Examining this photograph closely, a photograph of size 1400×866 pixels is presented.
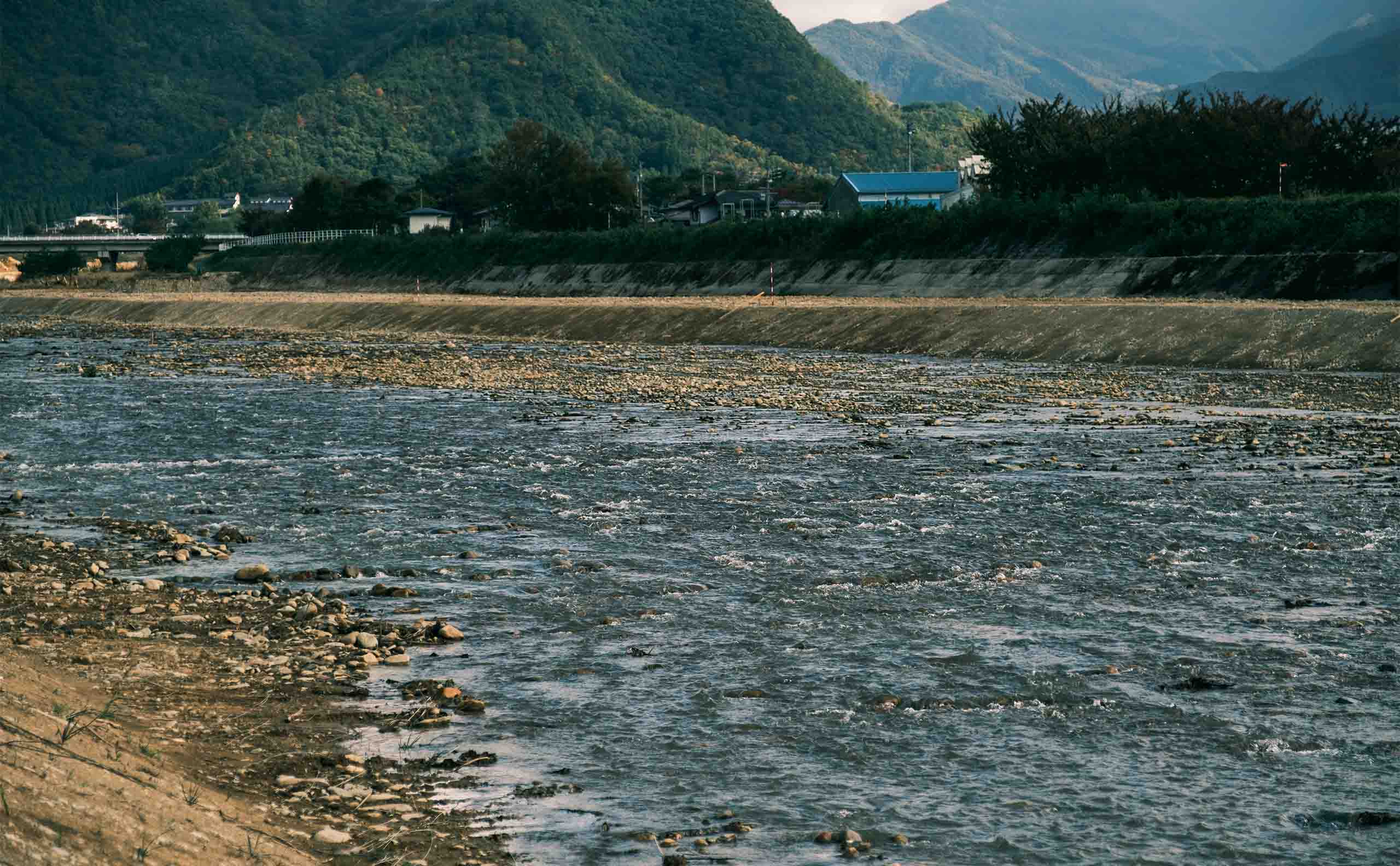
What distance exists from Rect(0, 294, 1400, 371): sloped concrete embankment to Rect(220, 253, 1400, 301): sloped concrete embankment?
20.6 ft

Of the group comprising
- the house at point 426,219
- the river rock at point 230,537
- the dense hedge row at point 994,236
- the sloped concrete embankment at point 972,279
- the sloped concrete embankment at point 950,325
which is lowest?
the river rock at point 230,537

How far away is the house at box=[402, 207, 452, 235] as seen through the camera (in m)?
165

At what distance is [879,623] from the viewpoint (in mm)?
12875

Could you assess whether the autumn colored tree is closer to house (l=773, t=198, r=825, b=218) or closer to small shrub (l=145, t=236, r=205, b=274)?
house (l=773, t=198, r=825, b=218)

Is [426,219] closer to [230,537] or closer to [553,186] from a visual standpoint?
[553,186]

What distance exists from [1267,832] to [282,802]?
5438 millimetres

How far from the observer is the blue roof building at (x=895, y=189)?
158 m

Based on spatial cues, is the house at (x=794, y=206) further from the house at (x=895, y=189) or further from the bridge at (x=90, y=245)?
the bridge at (x=90, y=245)

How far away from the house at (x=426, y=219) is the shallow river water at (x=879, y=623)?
141m

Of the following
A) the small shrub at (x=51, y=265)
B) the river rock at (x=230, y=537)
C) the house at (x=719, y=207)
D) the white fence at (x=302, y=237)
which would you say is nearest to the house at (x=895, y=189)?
the house at (x=719, y=207)

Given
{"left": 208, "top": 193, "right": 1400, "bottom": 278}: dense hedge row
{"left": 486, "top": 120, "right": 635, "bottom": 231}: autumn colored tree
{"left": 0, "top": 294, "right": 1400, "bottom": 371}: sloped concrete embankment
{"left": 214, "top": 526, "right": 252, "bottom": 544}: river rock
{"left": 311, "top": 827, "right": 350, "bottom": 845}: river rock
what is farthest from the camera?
{"left": 486, "top": 120, "right": 635, "bottom": 231}: autumn colored tree

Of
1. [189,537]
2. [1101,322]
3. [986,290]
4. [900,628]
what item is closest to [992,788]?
[900,628]

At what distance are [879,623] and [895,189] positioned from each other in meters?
152

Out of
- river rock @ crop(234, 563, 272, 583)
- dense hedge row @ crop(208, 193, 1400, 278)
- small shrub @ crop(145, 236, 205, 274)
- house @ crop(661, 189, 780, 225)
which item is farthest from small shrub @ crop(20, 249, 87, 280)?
river rock @ crop(234, 563, 272, 583)
